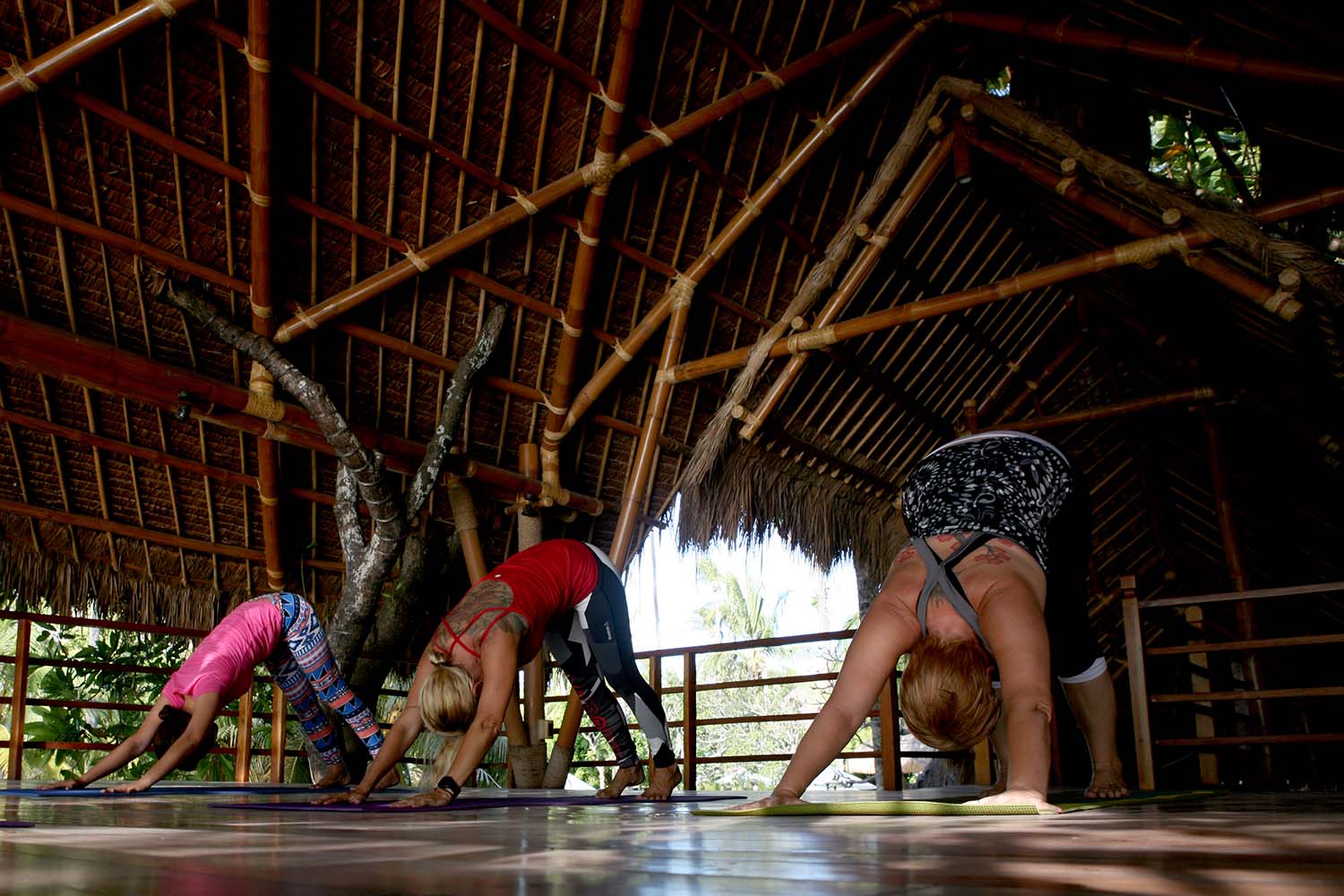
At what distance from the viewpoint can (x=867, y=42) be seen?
5488 millimetres

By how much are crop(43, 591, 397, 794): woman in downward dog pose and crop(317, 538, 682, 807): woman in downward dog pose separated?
0.61 meters

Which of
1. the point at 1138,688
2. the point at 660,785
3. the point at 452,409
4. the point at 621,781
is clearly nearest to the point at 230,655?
the point at 621,781

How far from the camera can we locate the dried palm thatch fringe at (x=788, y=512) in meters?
6.32

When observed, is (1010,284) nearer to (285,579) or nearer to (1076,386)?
(1076,386)

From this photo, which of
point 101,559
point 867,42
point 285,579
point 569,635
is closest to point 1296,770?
point 867,42

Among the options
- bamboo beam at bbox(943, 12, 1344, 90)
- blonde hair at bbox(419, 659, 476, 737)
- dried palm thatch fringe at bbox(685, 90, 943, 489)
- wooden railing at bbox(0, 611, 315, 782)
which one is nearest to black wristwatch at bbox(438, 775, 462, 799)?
blonde hair at bbox(419, 659, 476, 737)

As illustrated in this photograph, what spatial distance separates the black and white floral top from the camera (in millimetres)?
2025

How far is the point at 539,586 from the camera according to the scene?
3.00 metres

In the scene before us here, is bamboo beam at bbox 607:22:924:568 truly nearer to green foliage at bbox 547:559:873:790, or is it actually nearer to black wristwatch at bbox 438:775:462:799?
black wristwatch at bbox 438:775:462:799

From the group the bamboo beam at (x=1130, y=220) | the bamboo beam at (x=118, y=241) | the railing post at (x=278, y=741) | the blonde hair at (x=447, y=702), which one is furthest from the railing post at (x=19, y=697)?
the bamboo beam at (x=1130, y=220)

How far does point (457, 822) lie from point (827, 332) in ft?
13.9

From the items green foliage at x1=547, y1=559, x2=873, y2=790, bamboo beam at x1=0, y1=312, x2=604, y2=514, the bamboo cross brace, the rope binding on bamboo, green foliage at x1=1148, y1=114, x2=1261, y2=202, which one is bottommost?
→ green foliage at x1=547, y1=559, x2=873, y2=790

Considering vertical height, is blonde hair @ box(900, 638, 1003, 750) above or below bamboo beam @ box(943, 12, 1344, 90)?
below

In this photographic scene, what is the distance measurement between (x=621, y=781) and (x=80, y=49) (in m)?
3.28
